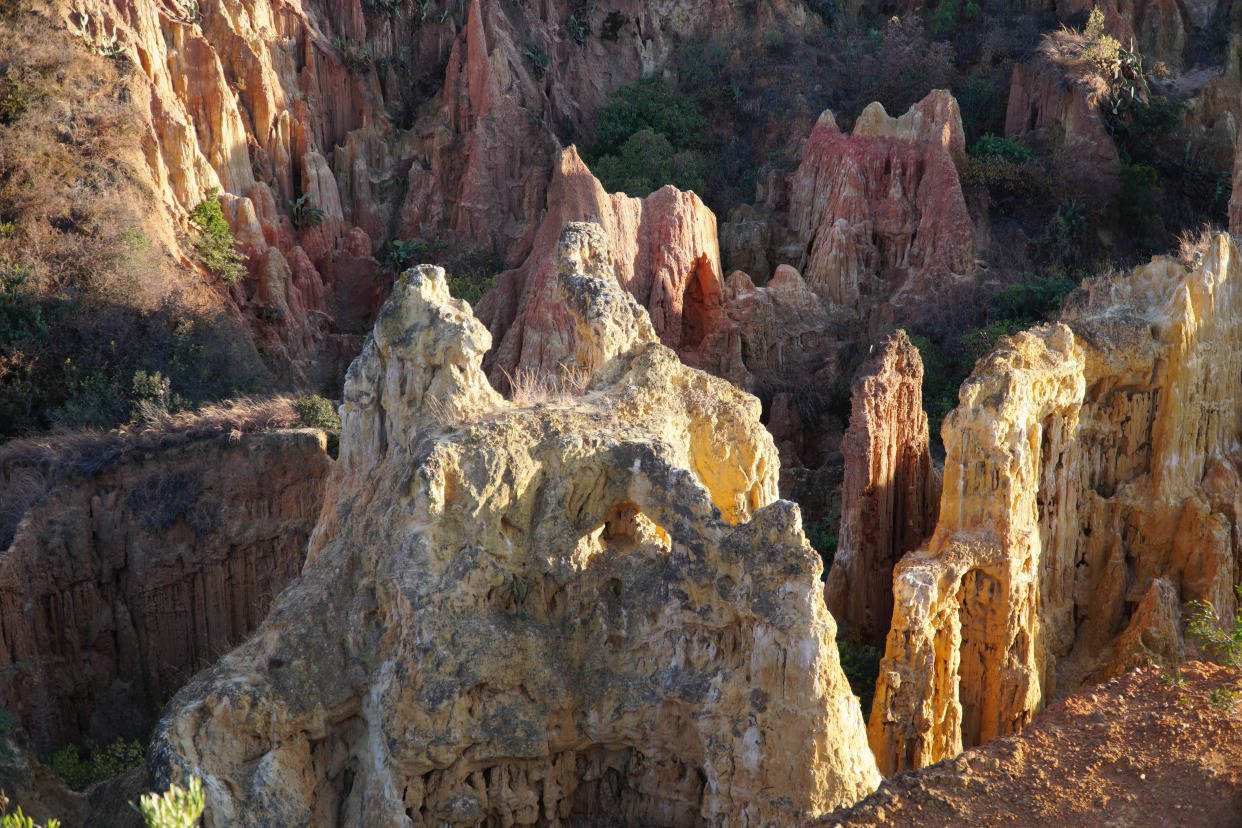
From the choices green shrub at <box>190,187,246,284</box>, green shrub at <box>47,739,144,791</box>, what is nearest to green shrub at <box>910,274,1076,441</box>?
green shrub at <box>47,739,144,791</box>

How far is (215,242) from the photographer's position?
26875 millimetres

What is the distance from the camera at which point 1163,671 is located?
9977 mm

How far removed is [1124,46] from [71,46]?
27905 mm

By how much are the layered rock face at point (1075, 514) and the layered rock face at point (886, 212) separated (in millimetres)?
10734

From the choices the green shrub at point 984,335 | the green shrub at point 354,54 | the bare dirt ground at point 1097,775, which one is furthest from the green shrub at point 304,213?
the bare dirt ground at point 1097,775

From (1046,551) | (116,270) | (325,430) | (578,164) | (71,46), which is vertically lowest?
(1046,551)

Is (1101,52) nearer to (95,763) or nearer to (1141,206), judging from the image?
(1141,206)

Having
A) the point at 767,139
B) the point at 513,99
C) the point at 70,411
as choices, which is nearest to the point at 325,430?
the point at 70,411

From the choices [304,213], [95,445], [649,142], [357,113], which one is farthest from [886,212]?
[95,445]

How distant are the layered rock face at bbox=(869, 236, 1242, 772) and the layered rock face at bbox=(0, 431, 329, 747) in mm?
9722

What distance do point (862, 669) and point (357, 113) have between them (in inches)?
1016

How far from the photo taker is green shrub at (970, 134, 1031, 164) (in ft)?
101

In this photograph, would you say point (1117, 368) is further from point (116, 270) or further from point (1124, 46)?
point (1124, 46)

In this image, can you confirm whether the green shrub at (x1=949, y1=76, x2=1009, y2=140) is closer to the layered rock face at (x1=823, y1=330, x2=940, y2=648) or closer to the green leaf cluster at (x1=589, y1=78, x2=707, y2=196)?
the green leaf cluster at (x1=589, y1=78, x2=707, y2=196)
